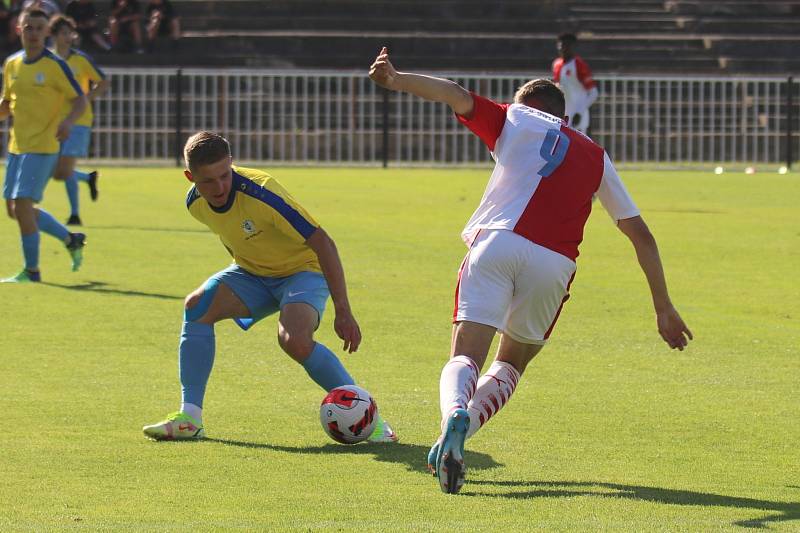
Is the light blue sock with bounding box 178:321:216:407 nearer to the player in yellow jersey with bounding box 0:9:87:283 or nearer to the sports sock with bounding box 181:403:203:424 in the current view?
the sports sock with bounding box 181:403:203:424

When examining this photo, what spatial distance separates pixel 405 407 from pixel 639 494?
2.21 metres

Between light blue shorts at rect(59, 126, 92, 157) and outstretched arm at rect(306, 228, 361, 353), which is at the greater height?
outstretched arm at rect(306, 228, 361, 353)

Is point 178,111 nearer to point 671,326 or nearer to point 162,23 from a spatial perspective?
point 162,23

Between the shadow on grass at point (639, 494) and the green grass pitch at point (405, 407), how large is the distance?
0.06 ft

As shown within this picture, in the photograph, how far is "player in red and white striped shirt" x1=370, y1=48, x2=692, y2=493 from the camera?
6.41 meters

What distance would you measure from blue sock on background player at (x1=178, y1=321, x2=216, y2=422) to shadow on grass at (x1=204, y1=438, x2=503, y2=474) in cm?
26

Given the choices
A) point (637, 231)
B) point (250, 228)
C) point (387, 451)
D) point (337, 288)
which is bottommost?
point (387, 451)

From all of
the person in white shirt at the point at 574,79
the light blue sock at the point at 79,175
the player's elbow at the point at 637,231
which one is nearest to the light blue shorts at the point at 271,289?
the player's elbow at the point at 637,231

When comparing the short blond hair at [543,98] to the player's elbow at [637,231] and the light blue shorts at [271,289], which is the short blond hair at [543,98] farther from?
the light blue shorts at [271,289]

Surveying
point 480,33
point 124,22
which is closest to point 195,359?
point 124,22

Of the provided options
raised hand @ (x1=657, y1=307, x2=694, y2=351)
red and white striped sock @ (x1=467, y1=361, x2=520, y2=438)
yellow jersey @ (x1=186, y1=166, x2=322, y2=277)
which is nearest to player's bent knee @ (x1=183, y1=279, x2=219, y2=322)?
yellow jersey @ (x1=186, y1=166, x2=322, y2=277)

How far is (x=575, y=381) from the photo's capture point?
9.02m

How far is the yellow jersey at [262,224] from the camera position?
7.29 m

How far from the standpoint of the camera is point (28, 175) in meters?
13.6
